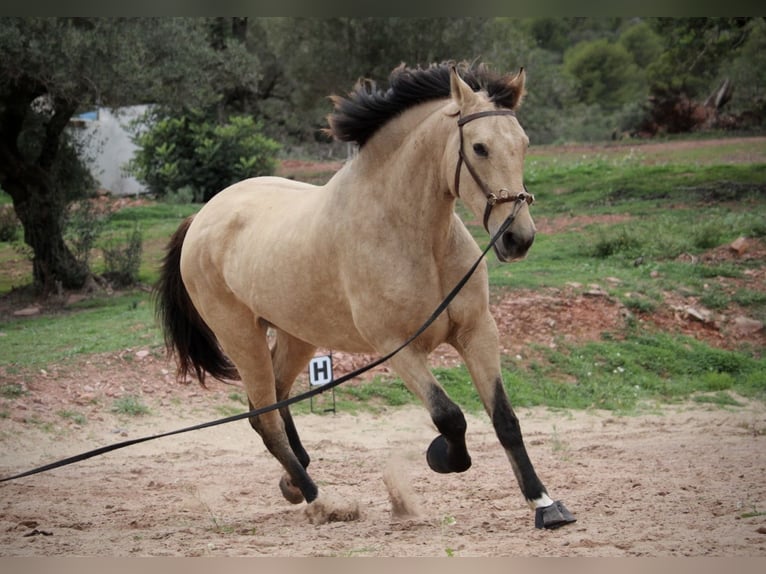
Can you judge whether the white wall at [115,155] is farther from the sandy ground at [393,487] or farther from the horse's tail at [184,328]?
the horse's tail at [184,328]

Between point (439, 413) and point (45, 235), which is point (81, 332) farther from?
point (439, 413)

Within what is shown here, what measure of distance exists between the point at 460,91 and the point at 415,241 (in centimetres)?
70

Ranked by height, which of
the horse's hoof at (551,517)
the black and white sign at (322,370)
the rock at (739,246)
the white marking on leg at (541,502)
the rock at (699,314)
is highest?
the rock at (739,246)

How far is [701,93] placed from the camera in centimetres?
2139

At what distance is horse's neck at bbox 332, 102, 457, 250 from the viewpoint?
163 inches

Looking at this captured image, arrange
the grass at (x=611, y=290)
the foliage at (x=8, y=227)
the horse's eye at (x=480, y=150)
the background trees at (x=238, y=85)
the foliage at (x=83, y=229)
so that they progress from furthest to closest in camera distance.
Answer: the foliage at (x=8, y=227) < the foliage at (x=83, y=229) < the background trees at (x=238, y=85) < the grass at (x=611, y=290) < the horse's eye at (x=480, y=150)

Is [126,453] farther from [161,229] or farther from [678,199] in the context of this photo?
[678,199]

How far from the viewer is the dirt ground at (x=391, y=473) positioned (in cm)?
418

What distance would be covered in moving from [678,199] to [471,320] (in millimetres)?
9855

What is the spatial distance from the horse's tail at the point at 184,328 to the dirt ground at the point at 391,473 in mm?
333

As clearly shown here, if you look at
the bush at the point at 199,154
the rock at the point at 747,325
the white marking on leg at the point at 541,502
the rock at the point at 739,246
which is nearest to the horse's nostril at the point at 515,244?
the white marking on leg at the point at 541,502

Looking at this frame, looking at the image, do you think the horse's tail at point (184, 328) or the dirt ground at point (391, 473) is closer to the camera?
the dirt ground at point (391, 473)

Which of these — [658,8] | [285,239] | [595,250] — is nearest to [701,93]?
[595,250]

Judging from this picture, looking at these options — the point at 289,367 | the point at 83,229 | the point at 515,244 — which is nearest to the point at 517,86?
the point at 515,244
